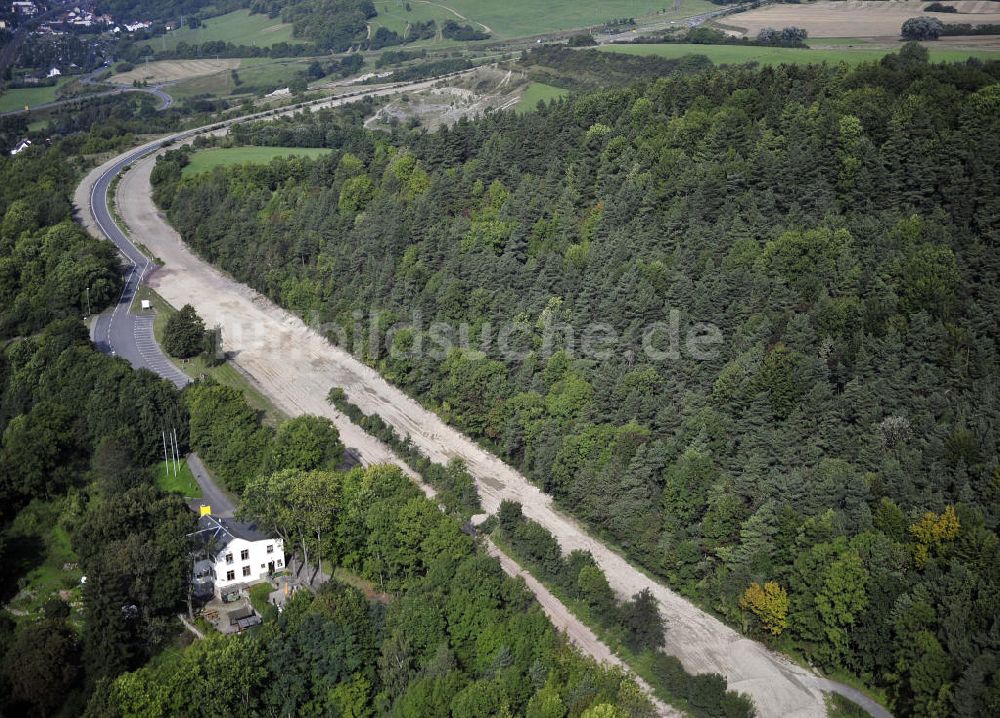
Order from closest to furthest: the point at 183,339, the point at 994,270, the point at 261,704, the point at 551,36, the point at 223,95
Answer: the point at 261,704 < the point at 994,270 < the point at 183,339 < the point at 551,36 < the point at 223,95

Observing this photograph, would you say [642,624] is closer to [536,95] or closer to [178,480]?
[178,480]

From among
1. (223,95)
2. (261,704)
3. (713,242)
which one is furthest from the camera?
(223,95)

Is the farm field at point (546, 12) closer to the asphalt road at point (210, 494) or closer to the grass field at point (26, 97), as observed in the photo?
the grass field at point (26, 97)

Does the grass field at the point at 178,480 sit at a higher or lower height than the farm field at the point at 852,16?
lower

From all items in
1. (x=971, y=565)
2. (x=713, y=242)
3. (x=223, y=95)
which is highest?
(x=713, y=242)

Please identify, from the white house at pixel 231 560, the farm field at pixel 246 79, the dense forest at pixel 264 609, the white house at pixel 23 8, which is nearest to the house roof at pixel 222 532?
the white house at pixel 231 560

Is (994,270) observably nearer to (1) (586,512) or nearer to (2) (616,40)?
(1) (586,512)

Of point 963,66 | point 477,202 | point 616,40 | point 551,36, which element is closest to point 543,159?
point 477,202
